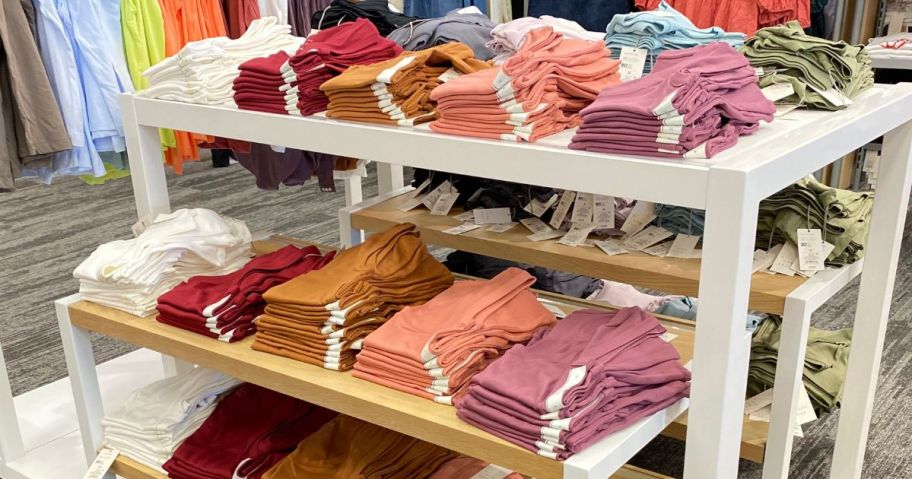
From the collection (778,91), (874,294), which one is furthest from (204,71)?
(874,294)

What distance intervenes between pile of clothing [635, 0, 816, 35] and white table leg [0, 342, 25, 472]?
323 cm

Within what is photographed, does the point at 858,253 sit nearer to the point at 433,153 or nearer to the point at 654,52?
the point at 654,52

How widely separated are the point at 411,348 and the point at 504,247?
0.76 meters

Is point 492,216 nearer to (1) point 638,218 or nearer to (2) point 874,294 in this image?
(1) point 638,218

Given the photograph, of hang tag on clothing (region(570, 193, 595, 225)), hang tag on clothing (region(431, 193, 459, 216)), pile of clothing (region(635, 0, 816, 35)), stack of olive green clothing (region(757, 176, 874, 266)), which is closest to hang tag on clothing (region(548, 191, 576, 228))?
hang tag on clothing (region(570, 193, 595, 225))

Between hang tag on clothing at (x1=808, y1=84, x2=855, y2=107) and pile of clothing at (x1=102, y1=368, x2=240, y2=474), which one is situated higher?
hang tag on clothing at (x1=808, y1=84, x2=855, y2=107)

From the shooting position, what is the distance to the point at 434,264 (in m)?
1.88

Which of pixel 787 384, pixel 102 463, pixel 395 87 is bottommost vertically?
pixel 102 463

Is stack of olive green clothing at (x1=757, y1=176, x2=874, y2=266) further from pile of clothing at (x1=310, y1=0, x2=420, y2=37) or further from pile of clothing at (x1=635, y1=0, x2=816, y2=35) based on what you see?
pile of clothing at (x1=635, y1=0, x2=816, y2=35)

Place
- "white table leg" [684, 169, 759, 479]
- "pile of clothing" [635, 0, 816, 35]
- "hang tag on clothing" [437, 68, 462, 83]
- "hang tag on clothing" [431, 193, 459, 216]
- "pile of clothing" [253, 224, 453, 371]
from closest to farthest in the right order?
"white table leg" [684, 169, 759, 479], "pile of clothing" [253, 224, 453, 371], "hang tag on clothing" [437, 68, 462, 83], "hang tag on clothing" [431, 193, 459, 216], "pile of clothing" [635, 0, 816, 35]

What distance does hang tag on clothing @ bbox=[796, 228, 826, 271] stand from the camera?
6.43 ft

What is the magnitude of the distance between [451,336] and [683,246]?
2.85ft

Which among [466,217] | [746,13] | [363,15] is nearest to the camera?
[466,217]

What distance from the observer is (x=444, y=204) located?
2.55 m
